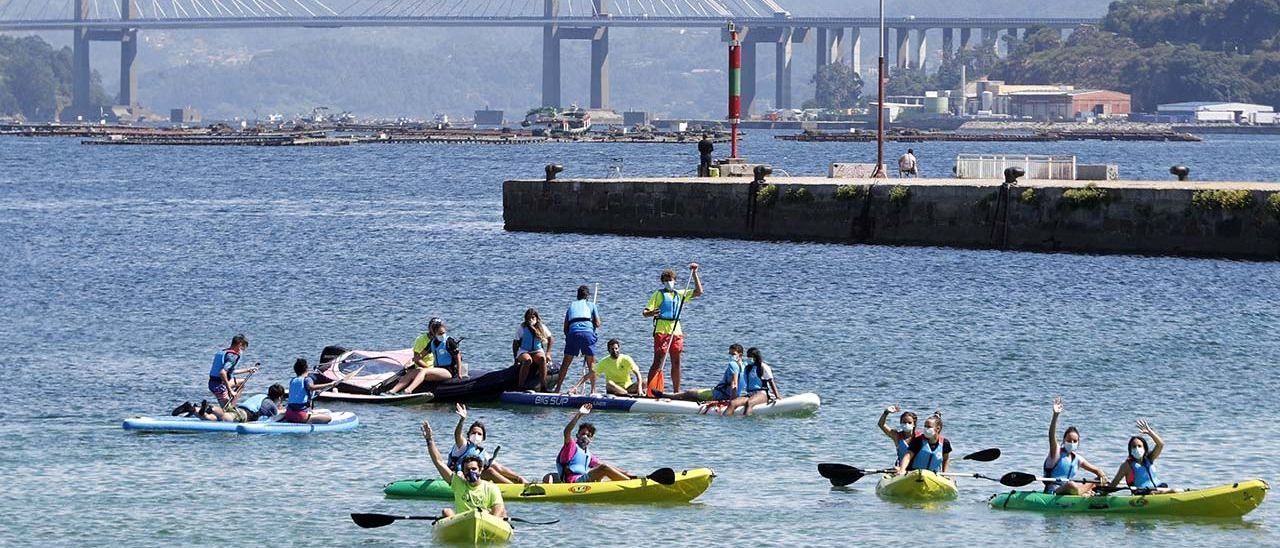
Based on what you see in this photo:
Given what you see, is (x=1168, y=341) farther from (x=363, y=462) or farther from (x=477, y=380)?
(x=363, y=462)

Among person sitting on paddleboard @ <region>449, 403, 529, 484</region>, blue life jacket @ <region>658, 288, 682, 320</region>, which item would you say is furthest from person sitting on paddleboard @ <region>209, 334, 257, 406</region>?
person sitting on paddleboard @ <region>449, 403, 529, 484</region>

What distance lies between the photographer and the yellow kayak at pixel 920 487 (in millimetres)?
25781

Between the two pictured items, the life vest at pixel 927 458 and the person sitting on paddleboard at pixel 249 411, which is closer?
the life vest at pixel 927 458

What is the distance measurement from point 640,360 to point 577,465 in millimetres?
12744

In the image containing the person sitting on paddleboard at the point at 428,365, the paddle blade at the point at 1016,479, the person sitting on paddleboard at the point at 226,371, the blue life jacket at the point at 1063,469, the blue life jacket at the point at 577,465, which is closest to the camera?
the blue life jacket at the point at 1063,469

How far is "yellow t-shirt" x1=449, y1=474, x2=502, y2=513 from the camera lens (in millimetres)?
23484

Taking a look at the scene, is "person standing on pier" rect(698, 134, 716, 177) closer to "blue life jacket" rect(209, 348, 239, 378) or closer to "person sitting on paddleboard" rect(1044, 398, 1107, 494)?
"blue life jacket" rect(209, 348, 239, 378)

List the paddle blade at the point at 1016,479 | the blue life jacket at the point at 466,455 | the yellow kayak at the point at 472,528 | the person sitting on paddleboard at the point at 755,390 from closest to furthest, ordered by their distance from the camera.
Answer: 1. the yellow kayak at the point at 472,528
2. the blue life jacket at the point at 466,455
3. the paddle blade at the point at 1016,479
4. the person sitting on paddleboard at the point at 755,390

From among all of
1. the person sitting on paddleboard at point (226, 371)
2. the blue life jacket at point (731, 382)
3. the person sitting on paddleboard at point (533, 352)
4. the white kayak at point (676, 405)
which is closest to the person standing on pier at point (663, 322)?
the white kayak at point (676, 405)

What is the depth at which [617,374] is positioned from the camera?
31.6m

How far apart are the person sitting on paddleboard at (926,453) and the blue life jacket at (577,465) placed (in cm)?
360

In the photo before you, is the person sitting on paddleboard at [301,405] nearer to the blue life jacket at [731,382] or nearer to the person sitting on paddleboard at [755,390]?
the blue life jacket at [731,382]

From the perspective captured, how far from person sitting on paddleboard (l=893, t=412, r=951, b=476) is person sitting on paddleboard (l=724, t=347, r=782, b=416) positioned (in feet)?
15.5

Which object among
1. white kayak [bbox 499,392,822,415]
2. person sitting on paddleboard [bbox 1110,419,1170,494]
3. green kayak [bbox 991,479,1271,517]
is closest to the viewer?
green kayak [bbox 991,479,1271,517]
